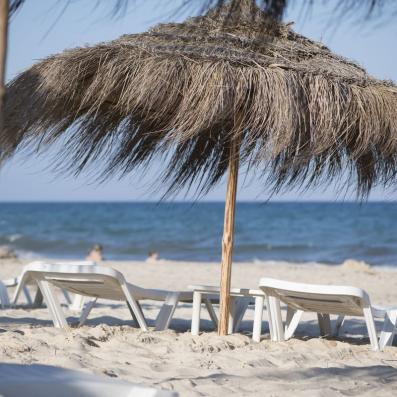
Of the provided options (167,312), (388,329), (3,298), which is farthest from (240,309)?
(3,298)

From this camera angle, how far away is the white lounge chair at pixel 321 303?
5434 millimetres

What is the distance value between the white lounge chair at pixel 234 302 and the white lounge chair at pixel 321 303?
0.15 metres

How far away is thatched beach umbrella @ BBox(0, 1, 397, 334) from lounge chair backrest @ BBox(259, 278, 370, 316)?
46 cm

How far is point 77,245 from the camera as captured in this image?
1216 inches

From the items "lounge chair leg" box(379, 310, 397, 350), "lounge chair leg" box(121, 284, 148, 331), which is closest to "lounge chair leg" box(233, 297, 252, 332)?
"lounge chair leg" box(121, 284, 148, 331)

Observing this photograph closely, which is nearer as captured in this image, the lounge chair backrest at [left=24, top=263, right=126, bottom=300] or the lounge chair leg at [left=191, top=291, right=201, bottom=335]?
the lounge chair backrest at [left=24, top=263, right=126, bottom=300]

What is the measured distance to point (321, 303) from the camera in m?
5.70

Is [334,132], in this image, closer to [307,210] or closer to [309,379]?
[309,379]

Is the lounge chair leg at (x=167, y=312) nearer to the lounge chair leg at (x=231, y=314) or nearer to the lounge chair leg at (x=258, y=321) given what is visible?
the lounge chair leg at (x=231, y=314)

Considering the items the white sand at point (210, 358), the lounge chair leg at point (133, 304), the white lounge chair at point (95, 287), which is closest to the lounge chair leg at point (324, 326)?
the white sand at point (210, 358)

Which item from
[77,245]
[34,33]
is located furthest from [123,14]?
[77,245]

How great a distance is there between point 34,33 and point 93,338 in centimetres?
339

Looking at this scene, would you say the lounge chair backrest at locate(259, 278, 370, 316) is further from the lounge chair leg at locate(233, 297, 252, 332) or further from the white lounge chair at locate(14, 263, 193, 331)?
the white lounge chair at locate(14, 263, 193, 331)

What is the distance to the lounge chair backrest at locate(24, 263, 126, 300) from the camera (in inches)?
223
